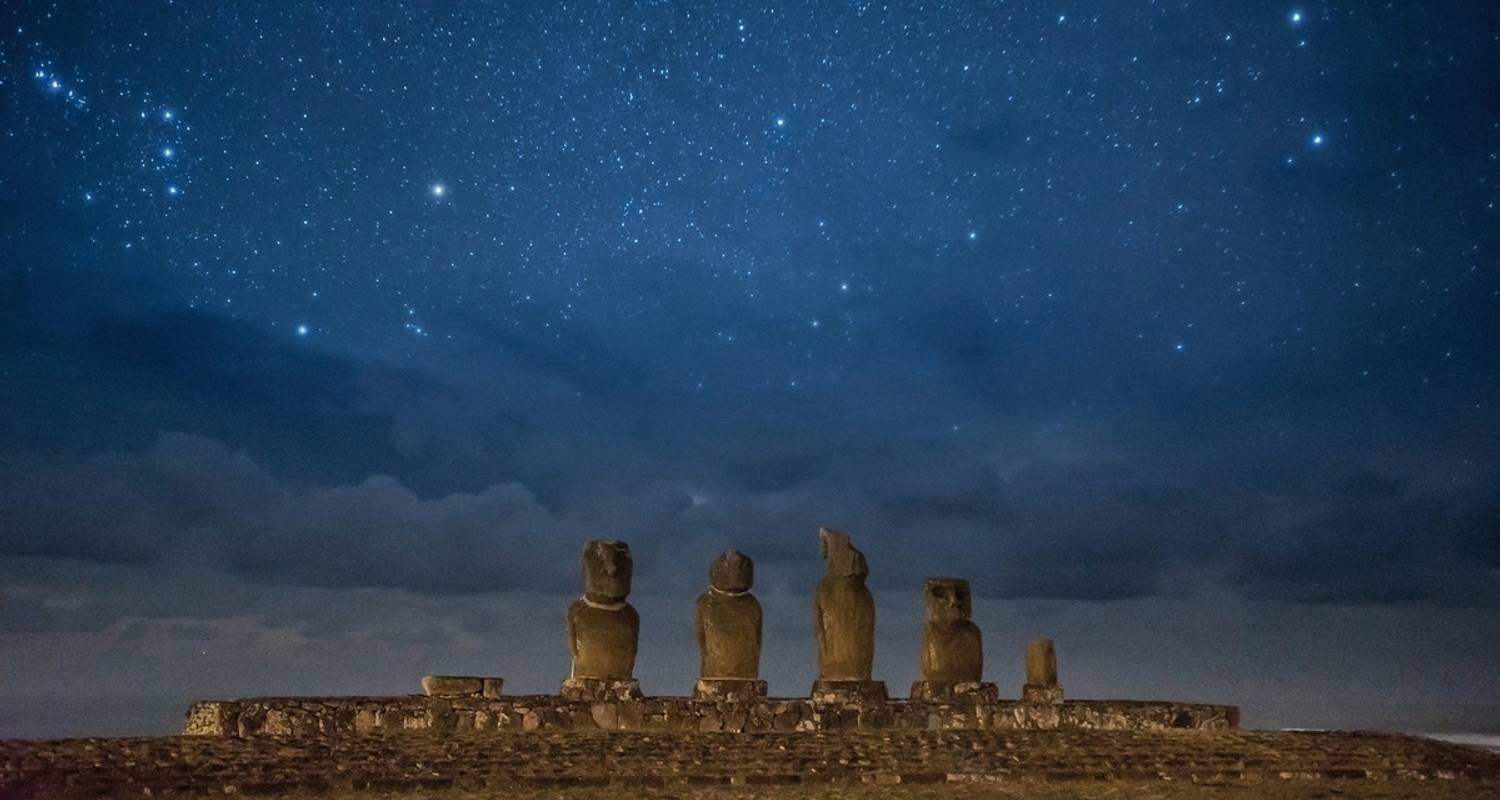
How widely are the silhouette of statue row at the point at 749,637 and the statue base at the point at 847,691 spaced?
0.02m

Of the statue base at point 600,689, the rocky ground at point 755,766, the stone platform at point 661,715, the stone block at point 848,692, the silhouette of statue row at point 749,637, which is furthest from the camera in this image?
the silhouette of statue row at point 749,637

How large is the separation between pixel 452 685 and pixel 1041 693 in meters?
11.1

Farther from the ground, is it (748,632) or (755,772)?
(748,632)

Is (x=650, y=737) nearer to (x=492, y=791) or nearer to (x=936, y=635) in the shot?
(x=492, y=791)

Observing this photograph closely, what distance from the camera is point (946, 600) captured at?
24.4 meters

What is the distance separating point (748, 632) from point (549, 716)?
4.30 meters

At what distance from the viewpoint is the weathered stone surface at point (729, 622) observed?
22688mm

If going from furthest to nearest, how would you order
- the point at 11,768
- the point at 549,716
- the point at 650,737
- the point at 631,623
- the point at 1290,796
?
1. the point at 631,623
2. the point at 549,716
3. the point at 650,737
4. the point at 1290,796
5. the point at 11,768

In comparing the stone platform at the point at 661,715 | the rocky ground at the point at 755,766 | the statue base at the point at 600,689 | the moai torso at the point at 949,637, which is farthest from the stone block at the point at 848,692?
the statue base at the point at 600,689

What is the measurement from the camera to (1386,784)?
1694 cm

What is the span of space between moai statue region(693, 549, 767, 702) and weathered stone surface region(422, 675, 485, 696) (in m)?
3.86

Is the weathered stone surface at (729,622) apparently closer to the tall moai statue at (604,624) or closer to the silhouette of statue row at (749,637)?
the silhouette of statue row at (749,637)

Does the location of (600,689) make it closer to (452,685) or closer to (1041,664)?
(452,685)

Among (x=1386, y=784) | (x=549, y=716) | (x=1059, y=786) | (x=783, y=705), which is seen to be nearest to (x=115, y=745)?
(x=549, y=716)
